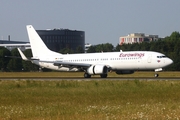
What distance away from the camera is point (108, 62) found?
2347 inches

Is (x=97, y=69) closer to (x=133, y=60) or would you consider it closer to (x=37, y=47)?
(x=133, y=60)

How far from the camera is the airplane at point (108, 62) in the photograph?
189 ft

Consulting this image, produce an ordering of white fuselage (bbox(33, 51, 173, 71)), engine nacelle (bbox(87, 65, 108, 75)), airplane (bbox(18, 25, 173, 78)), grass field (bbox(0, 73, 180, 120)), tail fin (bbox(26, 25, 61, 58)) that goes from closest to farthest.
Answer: grass field (bbox(0, 73, 180, 120)), white fuselage (bbox(33, 51, 173, 71)), airplane (bbox(18, 25, 173, 78)), engine nacelle (bbox(87, 65, 108, 75)), tail fin (bbox(26, 25, 61, 58))

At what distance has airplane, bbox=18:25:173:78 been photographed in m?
57.5

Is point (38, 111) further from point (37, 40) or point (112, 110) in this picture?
point (37, 40)

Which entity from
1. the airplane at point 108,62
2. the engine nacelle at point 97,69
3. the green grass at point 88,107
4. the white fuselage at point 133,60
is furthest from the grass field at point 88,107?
the engine nacelle at point 97,69

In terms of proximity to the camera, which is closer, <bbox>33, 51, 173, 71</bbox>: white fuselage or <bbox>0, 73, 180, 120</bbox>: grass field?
<bbox>0, 73, 180, 120</bbox>: grass field

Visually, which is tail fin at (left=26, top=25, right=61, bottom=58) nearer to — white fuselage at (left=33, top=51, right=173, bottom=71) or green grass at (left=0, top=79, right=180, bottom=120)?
white fuselage at (left=33, top=51, right=173, bottom=71)

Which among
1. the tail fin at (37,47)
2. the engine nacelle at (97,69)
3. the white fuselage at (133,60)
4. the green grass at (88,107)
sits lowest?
the green grass at (88,107)

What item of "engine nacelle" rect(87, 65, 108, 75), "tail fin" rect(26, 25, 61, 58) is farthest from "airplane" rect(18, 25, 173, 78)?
"tail fin" rect(26, 25, 61, 58)

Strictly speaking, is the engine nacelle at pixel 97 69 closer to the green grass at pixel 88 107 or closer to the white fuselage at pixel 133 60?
the white fuselage at pixel 133 60

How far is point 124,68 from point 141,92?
1116 inches

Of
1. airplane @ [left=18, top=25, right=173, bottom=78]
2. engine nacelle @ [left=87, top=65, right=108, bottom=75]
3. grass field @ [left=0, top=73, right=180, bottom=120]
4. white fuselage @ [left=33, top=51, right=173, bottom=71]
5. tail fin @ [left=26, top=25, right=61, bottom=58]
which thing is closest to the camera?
grass field @ [left=0, top=73, right=180, bottom=120]

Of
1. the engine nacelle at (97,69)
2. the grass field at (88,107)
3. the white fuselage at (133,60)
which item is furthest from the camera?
the engine nacelle at (97,69)
